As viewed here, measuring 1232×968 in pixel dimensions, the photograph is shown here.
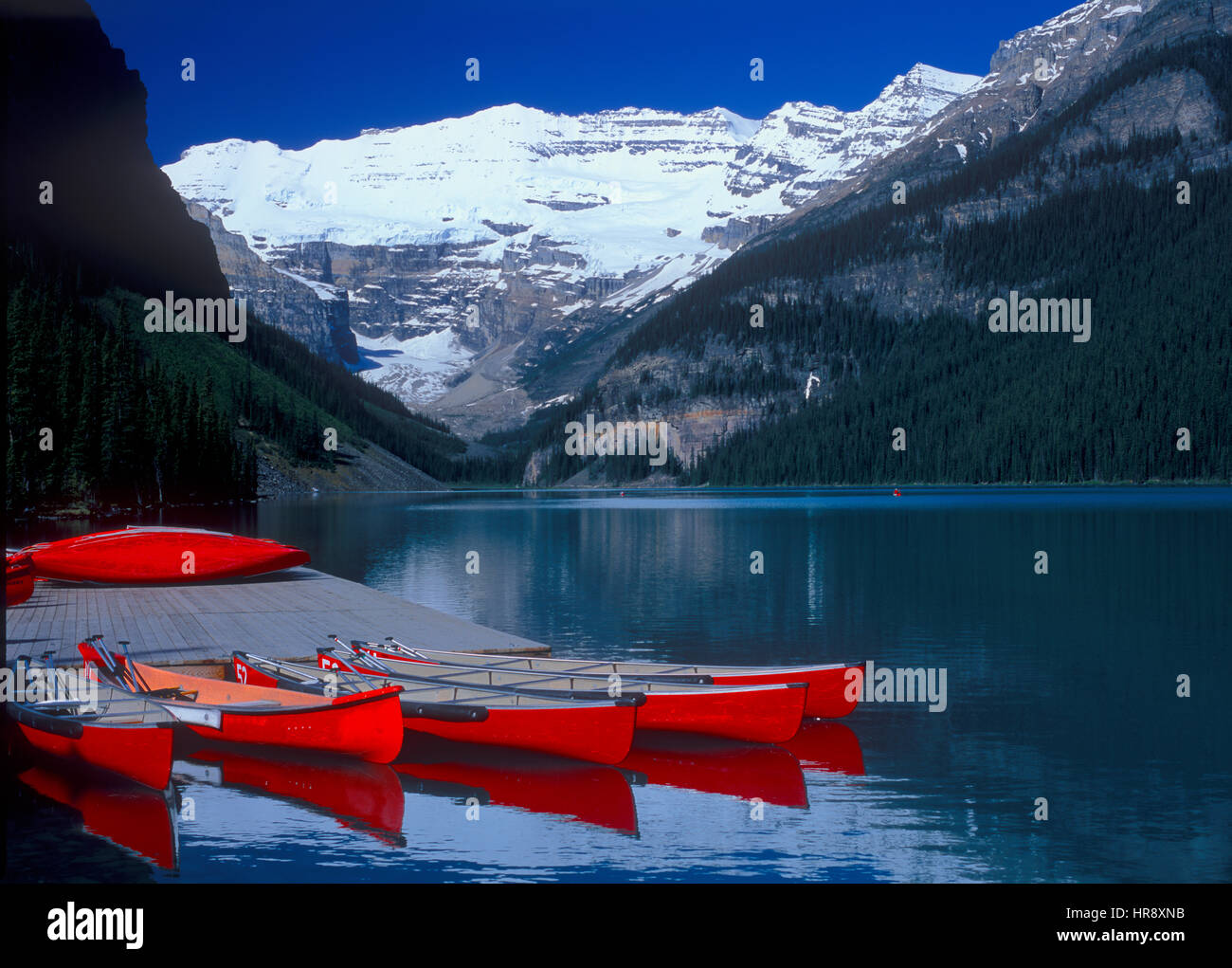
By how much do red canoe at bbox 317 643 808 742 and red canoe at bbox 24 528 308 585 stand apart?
22804mm

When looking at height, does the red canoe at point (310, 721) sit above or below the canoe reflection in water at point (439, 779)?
above

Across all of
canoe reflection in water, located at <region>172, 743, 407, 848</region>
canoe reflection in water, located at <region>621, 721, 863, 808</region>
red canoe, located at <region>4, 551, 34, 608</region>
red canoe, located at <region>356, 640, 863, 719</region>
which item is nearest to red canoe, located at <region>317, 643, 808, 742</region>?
canoe reflection in water, located at <region>621, 721, 863, 808</region>

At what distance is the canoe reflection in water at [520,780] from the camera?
61.3ft

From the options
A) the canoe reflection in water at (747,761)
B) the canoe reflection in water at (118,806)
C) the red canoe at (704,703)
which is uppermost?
the red canoe at (704,703)

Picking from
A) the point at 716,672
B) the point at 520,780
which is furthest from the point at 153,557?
the point at 520,780

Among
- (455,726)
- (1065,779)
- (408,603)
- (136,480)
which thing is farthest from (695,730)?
(136,480)

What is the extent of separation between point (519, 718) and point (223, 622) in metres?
14.9

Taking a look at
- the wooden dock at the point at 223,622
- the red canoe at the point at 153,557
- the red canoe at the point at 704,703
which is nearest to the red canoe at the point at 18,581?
the wooden dock at the point at 223,622

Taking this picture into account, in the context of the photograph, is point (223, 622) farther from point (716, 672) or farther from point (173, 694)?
point (716, 672)

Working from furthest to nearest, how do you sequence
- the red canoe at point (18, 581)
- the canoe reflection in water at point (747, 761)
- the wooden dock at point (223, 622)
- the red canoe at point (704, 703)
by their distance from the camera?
1. the red canoe at point (18, 581)
2. the wooden dock at point (223, 622)
3. the red canoe at point (704, 703)
4. the canoe reflection in water at point (747, 761)

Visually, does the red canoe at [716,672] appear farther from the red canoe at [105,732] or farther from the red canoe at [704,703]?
the red canoe at [105,732]

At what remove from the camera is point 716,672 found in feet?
83.0

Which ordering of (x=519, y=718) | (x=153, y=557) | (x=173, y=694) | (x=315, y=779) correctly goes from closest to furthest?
(x=315, y=779)
(x=519, y=718)
(x=173, y=694)
(x=153, y=557)

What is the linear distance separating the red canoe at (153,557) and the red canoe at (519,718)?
23.3 m
